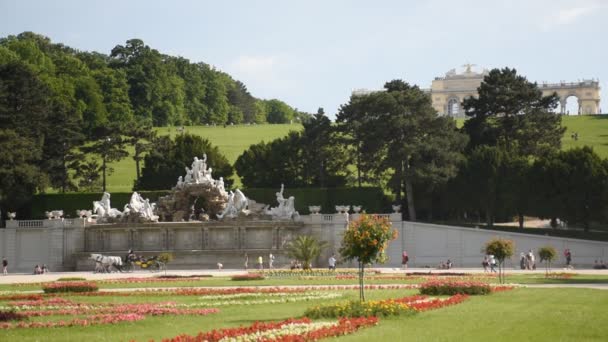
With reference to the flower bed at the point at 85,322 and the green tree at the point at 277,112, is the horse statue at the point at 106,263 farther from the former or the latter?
the green tree at the point at 277,112

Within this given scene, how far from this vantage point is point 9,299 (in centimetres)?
3167

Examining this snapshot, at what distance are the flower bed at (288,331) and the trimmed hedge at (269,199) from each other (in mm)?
50131

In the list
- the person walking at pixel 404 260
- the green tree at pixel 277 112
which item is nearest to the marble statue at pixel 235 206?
the person walking at pixel 404 260

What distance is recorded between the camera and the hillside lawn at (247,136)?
94688 millimetres

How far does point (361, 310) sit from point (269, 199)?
50.3m

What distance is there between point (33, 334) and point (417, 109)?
5309 centimetres

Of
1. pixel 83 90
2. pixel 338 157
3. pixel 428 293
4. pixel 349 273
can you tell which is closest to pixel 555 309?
pixel 428 293

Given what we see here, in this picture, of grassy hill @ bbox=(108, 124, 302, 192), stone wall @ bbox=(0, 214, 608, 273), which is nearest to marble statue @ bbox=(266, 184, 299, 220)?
stone wall @ bbox=(0, 214, 608, 273)

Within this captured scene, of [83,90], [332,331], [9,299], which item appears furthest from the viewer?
[83,90]

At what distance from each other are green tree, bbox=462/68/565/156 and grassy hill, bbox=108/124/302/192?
29.9m

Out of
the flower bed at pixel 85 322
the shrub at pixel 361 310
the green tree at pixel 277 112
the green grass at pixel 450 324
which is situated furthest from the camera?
the green tree at pixel 277 112

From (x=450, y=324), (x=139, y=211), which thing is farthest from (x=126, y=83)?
(x=450, y=324)

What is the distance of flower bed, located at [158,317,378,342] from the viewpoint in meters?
18.5

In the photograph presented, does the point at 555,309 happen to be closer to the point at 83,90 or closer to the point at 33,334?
the point at 33,334
